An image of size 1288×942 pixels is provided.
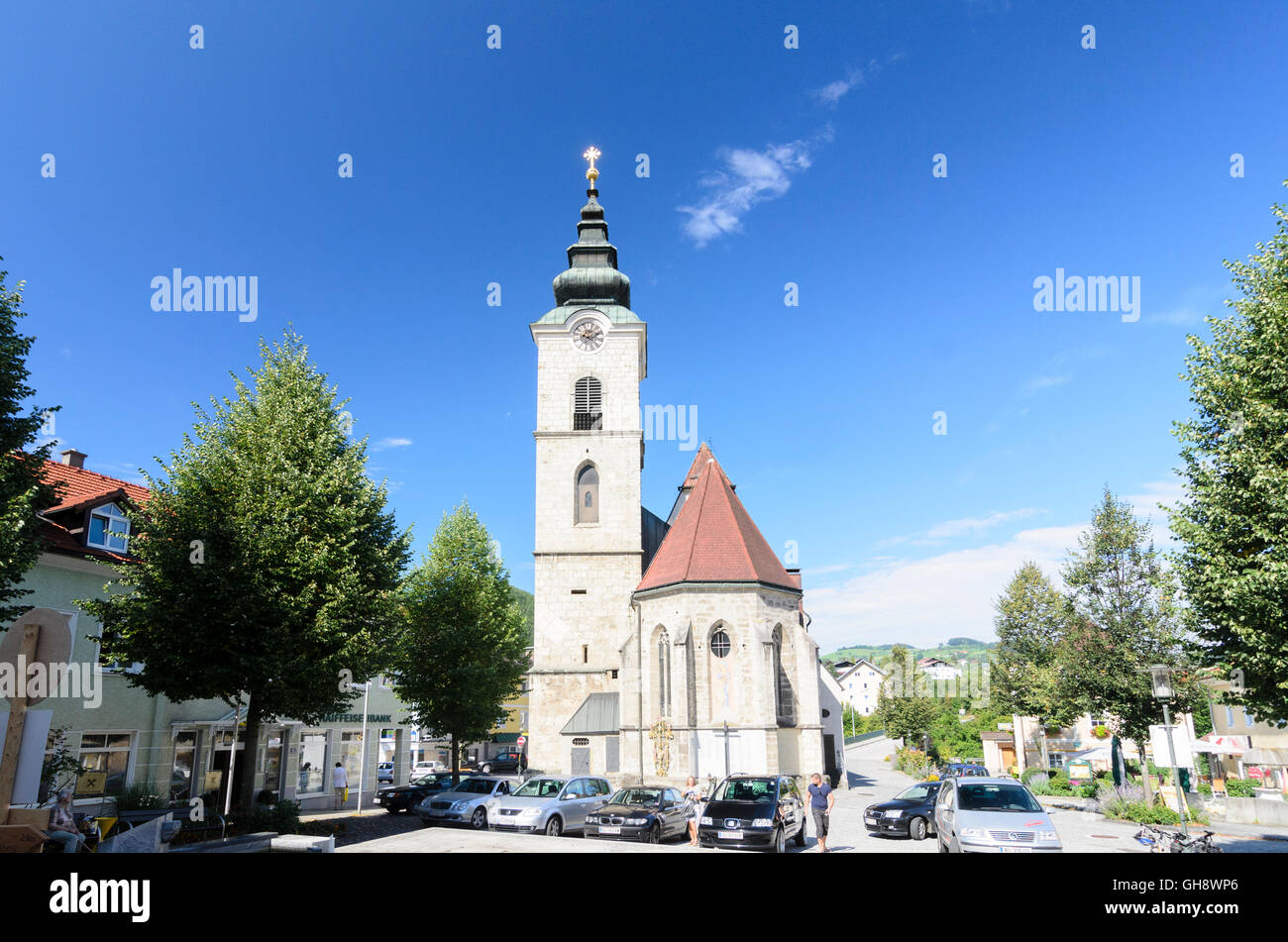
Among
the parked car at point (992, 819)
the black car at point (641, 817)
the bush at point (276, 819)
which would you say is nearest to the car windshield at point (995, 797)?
the parked car at point (992, 819)

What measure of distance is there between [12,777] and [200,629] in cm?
943

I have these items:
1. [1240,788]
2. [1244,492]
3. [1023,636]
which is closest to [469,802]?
[1244,492]

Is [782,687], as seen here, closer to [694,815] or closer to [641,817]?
[694,815]

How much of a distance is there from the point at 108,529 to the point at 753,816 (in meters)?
20.2

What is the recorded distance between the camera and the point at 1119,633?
2652 cm

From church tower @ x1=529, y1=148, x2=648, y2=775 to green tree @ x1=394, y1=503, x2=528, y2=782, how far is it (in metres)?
→ 2.20

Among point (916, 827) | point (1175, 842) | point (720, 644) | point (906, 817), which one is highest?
point (720, 644)

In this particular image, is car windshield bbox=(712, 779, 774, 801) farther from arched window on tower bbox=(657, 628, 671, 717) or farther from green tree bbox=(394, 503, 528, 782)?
green tree bbox=(394, 503, 528, 782)

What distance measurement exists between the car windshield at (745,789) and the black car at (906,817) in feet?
14.7

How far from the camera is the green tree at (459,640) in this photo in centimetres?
3322

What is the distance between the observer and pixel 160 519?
61.6 ft

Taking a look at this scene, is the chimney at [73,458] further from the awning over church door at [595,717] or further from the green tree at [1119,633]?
the green tree at [1119,633]

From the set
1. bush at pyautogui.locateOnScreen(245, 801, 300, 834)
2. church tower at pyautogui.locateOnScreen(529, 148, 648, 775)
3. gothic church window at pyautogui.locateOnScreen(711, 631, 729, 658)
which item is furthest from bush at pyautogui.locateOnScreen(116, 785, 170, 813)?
gothic church window at pyautogui.locateOnScreen(711, 631, 729, 658)

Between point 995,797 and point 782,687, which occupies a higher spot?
point 782,687
